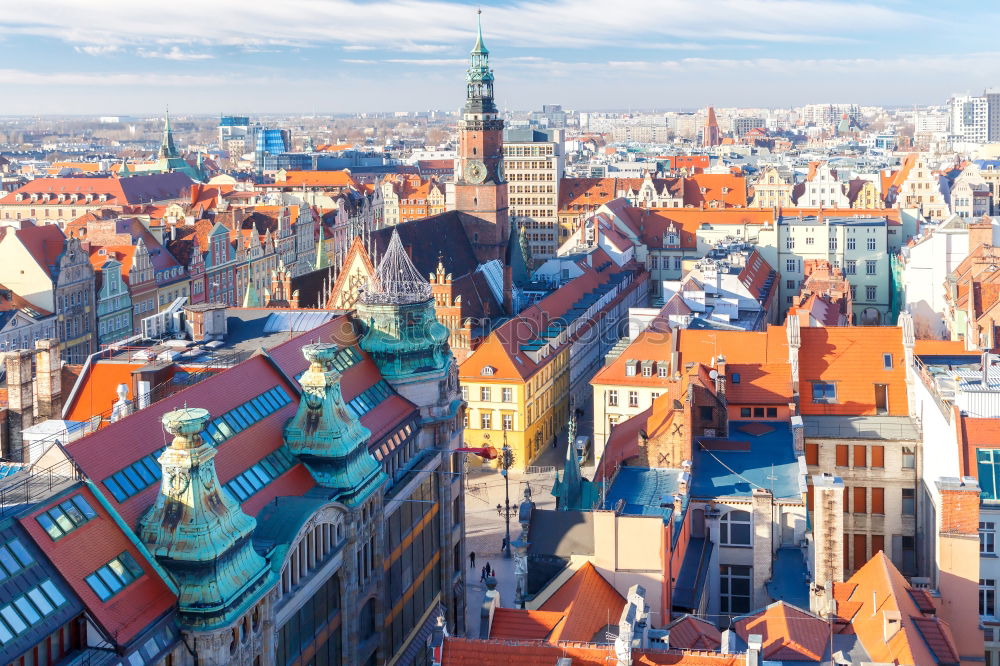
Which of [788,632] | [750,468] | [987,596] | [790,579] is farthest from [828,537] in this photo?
[750,468]

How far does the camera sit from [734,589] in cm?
5647

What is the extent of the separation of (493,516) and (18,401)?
33594mm

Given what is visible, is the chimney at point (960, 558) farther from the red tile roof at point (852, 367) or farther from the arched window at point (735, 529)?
the red tile roof at point (852, 367)

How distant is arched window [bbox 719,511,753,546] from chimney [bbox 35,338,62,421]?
31.1 meters

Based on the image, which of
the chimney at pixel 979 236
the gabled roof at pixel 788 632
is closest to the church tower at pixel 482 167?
the chimney at pixel 979 236

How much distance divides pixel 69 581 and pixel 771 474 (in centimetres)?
3490

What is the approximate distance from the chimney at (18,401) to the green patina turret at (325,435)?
13804 millimetres

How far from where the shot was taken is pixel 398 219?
646ft

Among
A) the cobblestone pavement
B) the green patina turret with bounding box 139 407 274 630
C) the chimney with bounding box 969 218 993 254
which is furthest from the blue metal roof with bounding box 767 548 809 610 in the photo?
the chimney with bounding box 969 218 993 254

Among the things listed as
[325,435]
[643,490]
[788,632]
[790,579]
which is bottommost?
[790,579]

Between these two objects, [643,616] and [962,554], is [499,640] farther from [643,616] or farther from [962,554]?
[962,554]

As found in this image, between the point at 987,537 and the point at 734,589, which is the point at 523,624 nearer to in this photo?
the point at 734,589

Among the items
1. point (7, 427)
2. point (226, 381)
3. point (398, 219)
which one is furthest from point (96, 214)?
point (226, 381)

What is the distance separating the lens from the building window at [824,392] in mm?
68375
